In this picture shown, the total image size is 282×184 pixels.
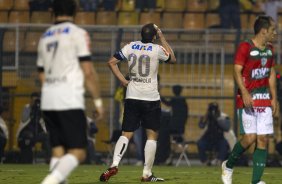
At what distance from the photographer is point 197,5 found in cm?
2953

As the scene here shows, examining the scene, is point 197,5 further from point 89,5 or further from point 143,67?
point 143,67

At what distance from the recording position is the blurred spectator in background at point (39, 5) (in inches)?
1116

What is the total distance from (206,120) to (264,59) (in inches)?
406

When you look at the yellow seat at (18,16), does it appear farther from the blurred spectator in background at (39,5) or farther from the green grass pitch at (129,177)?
the green grass pitch at (129,177)

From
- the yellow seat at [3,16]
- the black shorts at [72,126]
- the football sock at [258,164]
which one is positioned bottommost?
the football sock at [258,164]

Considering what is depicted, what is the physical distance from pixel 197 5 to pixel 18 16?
4.91m

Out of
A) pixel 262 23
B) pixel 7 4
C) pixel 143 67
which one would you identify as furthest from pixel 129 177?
pixel 7 4

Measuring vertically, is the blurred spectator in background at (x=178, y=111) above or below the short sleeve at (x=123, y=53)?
below

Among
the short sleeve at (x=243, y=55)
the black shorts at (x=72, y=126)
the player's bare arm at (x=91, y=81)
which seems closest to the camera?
the player's bare arm at (x=91, y=81)

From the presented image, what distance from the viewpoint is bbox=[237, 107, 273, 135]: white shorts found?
45.3 ft

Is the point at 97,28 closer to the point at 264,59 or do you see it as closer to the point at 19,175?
the point at 19,175

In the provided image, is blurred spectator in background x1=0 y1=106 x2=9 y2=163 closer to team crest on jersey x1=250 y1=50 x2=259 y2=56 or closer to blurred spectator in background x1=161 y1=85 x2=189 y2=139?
blurred spectator in background x1=161 y1=85 x2=189 y2=139

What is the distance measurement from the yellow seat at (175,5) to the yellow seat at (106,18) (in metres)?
1.46

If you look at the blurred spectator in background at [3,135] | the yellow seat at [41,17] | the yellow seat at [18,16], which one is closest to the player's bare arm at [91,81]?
the blurred spectator in background at [3,135]
